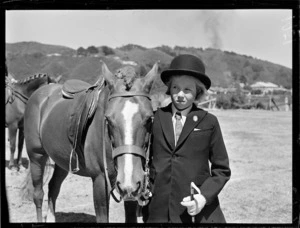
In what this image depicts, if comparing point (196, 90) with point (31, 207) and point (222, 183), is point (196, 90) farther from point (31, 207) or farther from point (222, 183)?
point (31, 207)

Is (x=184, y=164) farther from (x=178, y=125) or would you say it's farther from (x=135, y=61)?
(x=135, y=61)

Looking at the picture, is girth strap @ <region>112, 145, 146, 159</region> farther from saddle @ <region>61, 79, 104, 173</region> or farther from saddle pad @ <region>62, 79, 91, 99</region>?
saddle pad @ <region>62, 79, 91, 99</region>

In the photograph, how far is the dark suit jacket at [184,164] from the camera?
1990 mm

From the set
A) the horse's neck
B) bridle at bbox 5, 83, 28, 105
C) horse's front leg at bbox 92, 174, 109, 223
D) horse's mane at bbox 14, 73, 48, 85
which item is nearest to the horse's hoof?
bridle at bbox 5, 83, 28, 105

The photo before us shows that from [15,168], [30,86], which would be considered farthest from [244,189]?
[15,168]

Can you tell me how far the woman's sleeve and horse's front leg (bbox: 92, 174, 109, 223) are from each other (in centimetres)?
78

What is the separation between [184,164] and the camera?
1988 millimetres

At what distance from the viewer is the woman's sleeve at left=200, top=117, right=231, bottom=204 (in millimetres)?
1965

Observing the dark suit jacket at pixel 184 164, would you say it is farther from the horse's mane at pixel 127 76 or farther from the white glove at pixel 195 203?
the horse's mane at pixel 127 76

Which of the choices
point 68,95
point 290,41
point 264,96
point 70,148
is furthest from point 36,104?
point 264,96

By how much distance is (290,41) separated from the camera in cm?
216

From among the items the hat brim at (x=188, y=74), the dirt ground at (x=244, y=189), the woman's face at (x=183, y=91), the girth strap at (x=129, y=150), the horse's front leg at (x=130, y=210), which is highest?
the hat brim at (x=188, y=74)

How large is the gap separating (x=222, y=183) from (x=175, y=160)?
1.04ft

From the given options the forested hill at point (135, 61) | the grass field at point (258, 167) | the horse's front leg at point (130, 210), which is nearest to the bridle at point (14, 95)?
the forested hill at point (135, 61)
